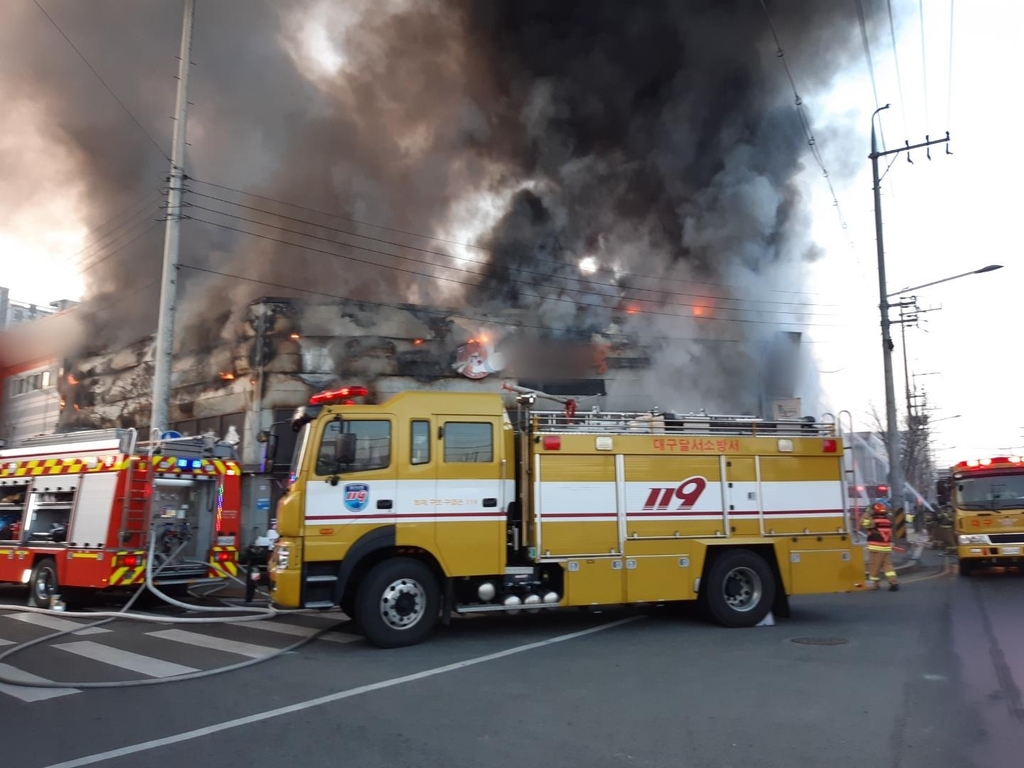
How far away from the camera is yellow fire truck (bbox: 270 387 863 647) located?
6.66 m

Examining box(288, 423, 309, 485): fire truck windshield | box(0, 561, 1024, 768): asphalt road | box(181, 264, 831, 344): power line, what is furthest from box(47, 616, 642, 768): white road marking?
box(181, 264, 831, 344): power line

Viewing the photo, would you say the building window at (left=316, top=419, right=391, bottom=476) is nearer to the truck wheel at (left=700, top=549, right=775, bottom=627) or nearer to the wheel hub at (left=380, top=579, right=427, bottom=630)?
the wheel hub at (left=380, top=579, right=427, bottom=630)

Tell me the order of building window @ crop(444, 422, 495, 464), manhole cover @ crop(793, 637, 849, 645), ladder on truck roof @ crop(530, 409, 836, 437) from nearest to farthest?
manhole cover @ crop(793, 637, 849, 645)
building window @ crop(444, 422, 495, 464)
ladder on truck roof @ crop(530, 409, 836, 437)

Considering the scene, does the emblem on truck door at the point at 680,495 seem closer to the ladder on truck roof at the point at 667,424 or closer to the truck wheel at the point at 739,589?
the ladder on truck roof at the point at 667,424

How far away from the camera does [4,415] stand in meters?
26.8

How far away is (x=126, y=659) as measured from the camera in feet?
20.4

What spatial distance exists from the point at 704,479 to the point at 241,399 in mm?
16148

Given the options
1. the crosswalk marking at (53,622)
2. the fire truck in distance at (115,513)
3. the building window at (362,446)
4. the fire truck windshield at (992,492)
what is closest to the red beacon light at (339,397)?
the building window at (362,446)

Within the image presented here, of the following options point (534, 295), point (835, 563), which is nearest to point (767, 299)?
point (534, 295)

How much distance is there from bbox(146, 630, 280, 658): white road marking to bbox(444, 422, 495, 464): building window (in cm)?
244

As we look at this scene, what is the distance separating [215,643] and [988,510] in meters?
12.6

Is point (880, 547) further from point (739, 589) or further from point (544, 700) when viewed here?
point (544, 700)

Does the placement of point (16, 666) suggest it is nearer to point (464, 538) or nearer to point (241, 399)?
point (464, 538)

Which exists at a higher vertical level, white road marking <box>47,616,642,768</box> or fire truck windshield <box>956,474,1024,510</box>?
fire truck windshield <box>956,474,1024,510</box>
